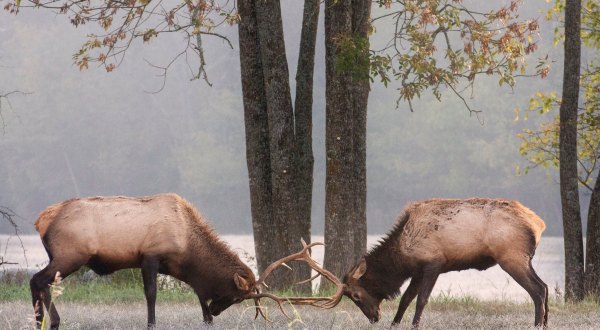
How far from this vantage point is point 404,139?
7044 centimetres

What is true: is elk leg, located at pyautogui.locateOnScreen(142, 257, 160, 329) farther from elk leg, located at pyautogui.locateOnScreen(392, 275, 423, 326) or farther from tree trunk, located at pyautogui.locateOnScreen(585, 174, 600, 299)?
tree trunk, located at pyautogui.locateOnScreen(585, 174, 600, 299)

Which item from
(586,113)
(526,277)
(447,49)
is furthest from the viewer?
(586,113)

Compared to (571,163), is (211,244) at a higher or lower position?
lower

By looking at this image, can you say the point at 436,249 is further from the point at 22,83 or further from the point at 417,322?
the point at 22,83

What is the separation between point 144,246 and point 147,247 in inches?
1.3

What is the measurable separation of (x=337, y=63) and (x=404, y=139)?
56.6 m

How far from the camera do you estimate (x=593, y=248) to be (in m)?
15.2

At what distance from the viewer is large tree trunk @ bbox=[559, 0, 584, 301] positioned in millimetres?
14992

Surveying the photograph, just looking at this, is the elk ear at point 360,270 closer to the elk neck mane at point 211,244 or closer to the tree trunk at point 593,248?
the elk neck mane at point 211,244

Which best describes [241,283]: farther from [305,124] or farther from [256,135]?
[305,124]

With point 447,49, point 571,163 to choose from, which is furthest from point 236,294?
point 447,49

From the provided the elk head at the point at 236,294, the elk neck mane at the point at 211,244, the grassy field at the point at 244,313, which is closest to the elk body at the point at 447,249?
the grassy field at the point at 244,313

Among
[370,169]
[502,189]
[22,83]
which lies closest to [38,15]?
[22,83]

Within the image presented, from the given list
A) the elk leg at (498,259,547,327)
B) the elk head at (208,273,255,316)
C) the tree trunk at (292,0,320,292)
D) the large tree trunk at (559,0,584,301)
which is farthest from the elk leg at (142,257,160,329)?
the large tree trunk at (559,0,584,301)
